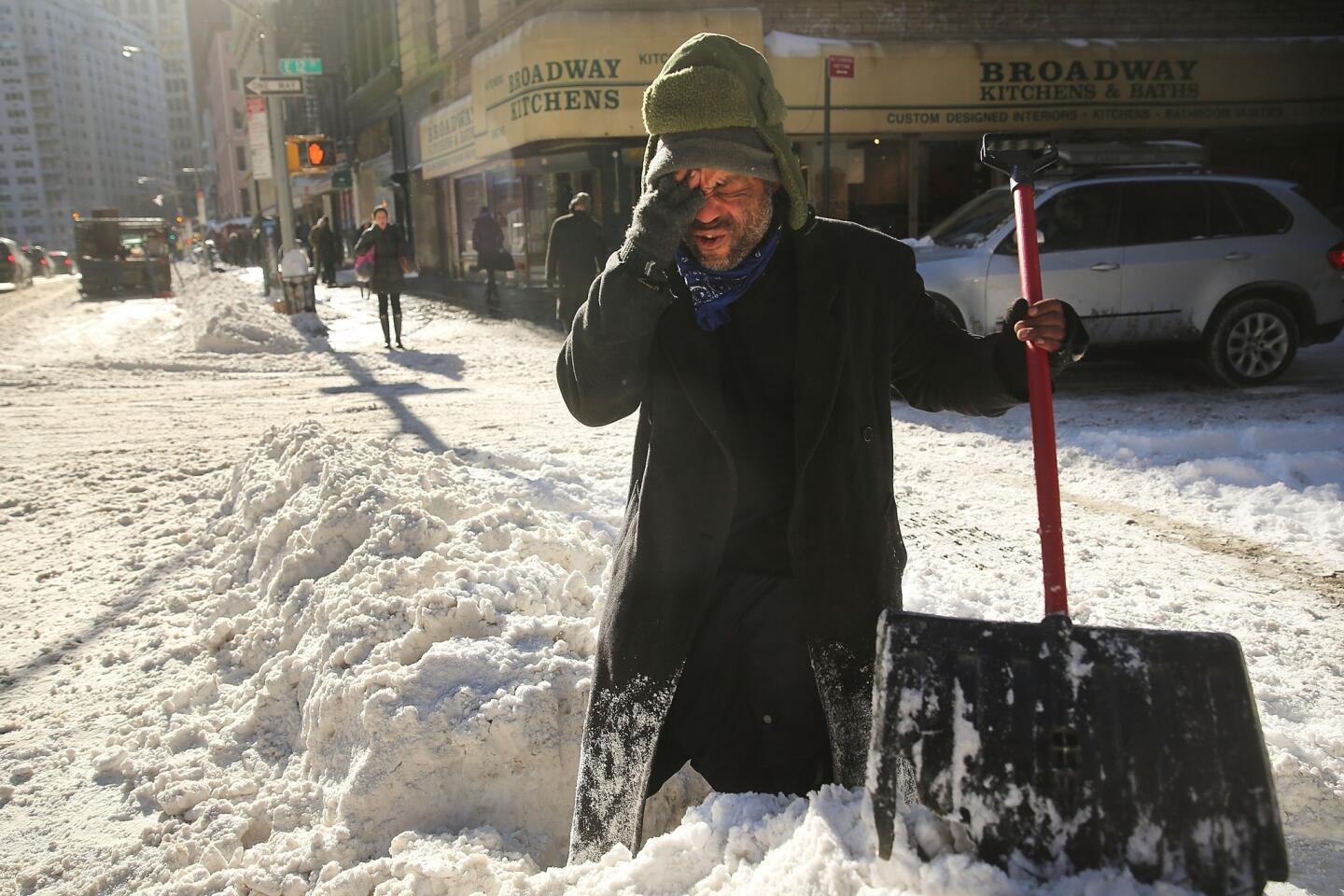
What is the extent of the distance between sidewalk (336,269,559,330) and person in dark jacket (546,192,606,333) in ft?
1.78

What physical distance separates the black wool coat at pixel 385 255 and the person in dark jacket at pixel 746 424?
1210cm

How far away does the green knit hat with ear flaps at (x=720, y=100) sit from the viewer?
80.1 inches

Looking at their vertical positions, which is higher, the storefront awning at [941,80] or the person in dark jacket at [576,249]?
the storefront awning at [941,80]

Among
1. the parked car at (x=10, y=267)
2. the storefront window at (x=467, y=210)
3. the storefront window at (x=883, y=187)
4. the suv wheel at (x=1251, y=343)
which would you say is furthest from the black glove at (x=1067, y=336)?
the parked car at (x=10, y=267)

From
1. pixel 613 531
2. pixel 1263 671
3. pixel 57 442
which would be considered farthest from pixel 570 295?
pixel 1263 671

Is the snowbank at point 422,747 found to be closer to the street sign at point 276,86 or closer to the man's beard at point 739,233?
the man's beard at point 739,233

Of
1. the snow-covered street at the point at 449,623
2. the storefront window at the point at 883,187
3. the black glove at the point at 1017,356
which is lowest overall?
the snow-covered street at the point at 449,623

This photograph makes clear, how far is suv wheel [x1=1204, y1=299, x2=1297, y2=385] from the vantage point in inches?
370

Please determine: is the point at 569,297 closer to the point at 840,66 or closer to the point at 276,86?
the point at 840,66

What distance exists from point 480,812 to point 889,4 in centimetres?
1777

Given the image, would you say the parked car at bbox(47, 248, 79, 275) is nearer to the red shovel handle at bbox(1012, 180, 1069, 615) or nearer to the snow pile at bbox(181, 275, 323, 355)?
the snow pile at bbox(181, 275, 323, 355)

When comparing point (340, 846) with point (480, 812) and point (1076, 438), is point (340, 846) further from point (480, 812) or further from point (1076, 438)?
point (1076, 438)

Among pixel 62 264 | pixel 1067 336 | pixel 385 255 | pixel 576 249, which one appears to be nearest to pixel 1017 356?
pixel 1067 336

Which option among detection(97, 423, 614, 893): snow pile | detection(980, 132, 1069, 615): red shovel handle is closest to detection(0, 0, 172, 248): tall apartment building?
detection(97, 423, 614, 893): snow pile
